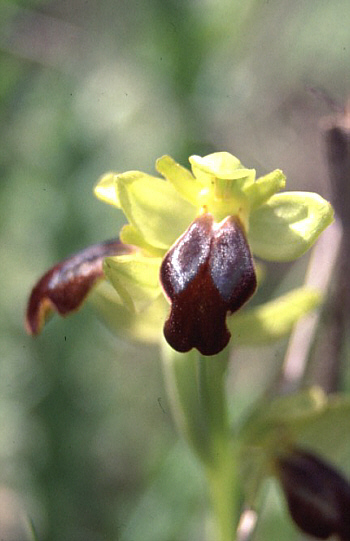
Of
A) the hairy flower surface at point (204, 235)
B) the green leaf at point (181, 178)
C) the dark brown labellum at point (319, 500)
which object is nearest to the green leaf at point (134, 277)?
the hairy flower surface at point (204, 235)

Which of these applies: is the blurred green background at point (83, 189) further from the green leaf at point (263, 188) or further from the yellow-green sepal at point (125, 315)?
the green leaf at point (263, 188)

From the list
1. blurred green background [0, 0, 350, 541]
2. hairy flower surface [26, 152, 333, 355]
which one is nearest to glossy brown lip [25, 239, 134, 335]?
hairy flower surface [26, 152, 333, 355]

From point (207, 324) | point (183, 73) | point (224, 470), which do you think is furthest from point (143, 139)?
point (207, 324)

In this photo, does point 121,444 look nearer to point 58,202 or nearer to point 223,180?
point 58,202

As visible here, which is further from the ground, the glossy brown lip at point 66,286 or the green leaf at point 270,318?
the glossy brown lip at point 66,286

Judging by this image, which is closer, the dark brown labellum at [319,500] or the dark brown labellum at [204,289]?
the dark brown labellum at [204,289]

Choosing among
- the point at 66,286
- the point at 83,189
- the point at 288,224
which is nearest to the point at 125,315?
the point at 66,286

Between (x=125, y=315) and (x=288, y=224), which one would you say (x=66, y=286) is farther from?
(x=288, y=224)
